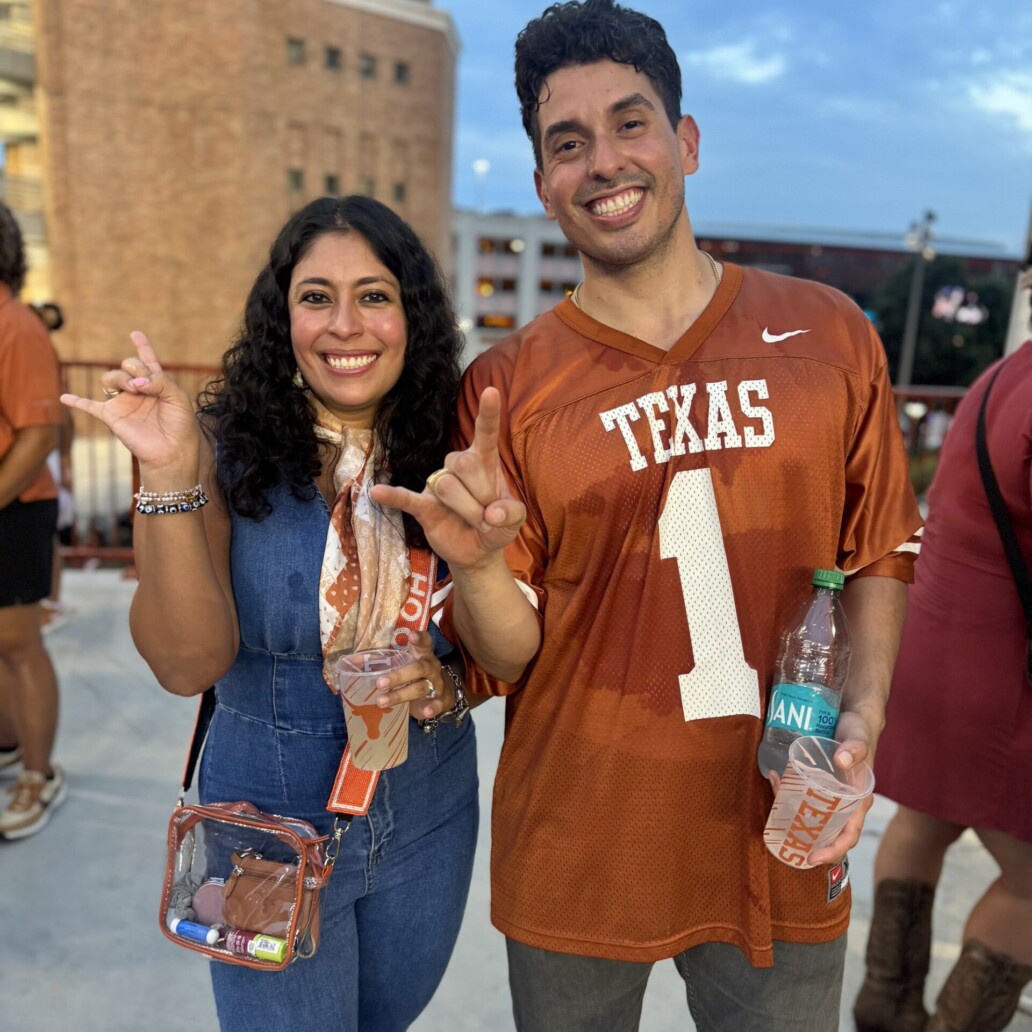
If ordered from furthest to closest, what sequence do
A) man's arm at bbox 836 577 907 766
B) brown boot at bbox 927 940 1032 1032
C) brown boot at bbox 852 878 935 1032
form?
1. brown boot at bbox 852 878 935 1032
2. brown boot at bbox 927 940 1032 1032
3. man's arm at bbox 836 577 907 766

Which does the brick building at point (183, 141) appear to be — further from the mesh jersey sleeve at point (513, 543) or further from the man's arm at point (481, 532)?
the man's arm at point (481, 532)

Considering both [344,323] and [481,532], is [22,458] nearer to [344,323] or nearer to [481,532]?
[344,323]

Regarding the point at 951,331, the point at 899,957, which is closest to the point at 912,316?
the point at 951,331

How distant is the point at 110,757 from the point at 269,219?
26613 millimetres

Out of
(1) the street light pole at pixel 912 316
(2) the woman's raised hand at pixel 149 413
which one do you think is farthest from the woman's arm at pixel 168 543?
(1) the street light pole at pixel 912 316

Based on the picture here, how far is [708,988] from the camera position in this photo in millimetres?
1598

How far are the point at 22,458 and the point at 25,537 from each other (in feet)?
1.20

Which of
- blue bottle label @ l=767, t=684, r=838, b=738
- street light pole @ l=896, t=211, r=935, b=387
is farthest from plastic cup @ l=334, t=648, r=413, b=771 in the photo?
street light pole @ l=896, t=211, r=935, b=387

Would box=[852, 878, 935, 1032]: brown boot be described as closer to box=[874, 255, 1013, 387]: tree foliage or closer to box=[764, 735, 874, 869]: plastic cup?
box=[764, 735, 874, 869]: plastic cup

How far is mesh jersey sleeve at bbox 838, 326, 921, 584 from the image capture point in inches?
→ 61.3

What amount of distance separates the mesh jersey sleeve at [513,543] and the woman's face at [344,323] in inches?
7.2

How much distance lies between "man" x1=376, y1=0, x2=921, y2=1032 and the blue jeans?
0.53 feet

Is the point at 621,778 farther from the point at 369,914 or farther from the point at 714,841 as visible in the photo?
the point at 369,914

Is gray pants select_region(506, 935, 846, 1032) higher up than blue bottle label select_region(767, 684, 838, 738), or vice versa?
blue bottle label select_region(767, 684, 838, 738)
